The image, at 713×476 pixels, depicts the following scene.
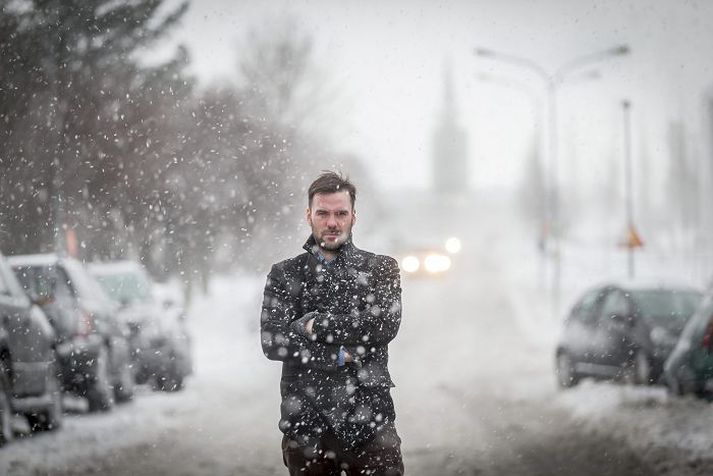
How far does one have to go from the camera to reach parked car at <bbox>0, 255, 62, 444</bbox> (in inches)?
354

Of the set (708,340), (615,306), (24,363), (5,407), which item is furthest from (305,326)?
(615,306)

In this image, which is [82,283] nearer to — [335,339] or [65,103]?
[65,103]

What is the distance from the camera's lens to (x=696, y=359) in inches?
406

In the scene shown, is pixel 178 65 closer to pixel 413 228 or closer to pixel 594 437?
pixel 594 437

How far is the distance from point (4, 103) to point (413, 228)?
136m

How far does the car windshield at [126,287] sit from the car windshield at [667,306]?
241 inches

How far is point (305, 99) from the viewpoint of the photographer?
17141 millimetres

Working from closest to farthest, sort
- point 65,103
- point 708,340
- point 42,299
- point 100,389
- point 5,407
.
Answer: point 5,407 → point 708,340 → point 42,299 → point 100,389 → point 65,103

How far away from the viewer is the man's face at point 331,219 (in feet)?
14.0

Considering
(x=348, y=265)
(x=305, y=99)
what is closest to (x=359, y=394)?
(x=348, y=265)

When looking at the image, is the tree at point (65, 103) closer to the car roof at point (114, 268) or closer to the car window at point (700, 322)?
the car roof at point (114, 268)

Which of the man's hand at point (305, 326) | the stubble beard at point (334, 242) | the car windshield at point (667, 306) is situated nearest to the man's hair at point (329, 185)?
the stubble beard at point (334, 242)

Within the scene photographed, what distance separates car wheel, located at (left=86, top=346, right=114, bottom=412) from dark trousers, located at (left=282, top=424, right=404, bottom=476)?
741cm

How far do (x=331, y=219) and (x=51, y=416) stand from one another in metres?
6.44
